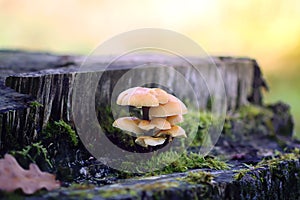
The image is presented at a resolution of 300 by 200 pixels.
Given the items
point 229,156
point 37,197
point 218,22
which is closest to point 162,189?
point 37,197

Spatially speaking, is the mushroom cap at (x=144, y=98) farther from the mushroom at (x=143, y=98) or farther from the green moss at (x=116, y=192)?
the green moss at (x=116, y=192)

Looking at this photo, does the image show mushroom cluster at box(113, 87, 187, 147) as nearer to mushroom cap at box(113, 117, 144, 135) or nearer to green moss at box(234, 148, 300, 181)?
mushroom cap at box(113, 117, 144, 135)

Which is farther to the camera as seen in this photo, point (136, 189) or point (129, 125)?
point (129, 125)

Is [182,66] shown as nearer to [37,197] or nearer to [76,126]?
[76,126]

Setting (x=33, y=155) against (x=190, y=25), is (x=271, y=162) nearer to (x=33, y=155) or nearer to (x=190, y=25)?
(x=33, y=155)

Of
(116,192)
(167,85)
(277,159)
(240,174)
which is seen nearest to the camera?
(116,192)

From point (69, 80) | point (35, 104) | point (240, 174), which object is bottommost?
point (240, 174)

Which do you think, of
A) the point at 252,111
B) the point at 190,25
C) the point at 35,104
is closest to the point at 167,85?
the point at 252,111
